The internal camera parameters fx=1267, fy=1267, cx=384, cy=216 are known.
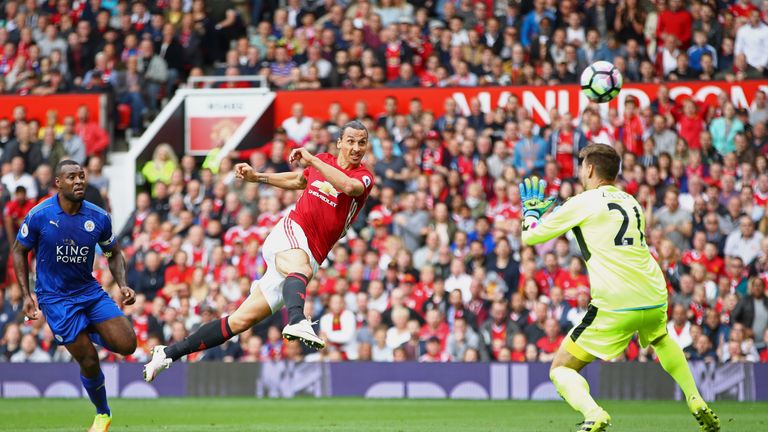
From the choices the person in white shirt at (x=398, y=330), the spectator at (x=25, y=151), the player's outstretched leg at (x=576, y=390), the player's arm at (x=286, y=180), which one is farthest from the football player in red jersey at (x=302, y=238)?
the spectator at (x=25, y=151)

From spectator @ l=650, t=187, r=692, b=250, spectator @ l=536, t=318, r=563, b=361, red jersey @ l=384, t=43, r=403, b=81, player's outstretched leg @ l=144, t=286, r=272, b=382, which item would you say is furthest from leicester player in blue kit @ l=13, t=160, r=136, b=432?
red jersey @ l=384, t=43, r=403, b=81

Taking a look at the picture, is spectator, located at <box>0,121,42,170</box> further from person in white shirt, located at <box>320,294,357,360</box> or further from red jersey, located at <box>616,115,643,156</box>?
red jersey, located at <box>616,115,643,156</box>

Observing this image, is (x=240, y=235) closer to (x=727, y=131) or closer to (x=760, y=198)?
(x=727, y=131)

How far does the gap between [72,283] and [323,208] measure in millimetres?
2457

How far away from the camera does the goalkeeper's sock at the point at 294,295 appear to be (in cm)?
1029

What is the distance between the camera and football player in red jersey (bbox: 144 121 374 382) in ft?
35.2

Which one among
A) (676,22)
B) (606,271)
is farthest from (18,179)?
(606,271)

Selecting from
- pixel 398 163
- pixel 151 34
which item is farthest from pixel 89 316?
pixel 151 34

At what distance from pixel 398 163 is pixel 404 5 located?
4044 mm

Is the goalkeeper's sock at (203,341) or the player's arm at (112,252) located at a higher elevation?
the player's arm at (112,252)

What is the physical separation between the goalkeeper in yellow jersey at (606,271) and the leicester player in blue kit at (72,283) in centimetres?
405

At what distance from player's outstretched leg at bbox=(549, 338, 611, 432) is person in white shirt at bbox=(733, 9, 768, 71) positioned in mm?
12512

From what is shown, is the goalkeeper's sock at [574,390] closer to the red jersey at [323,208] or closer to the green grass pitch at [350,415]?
the red jersey at [323,208]

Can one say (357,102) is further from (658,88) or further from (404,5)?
(658,88)
